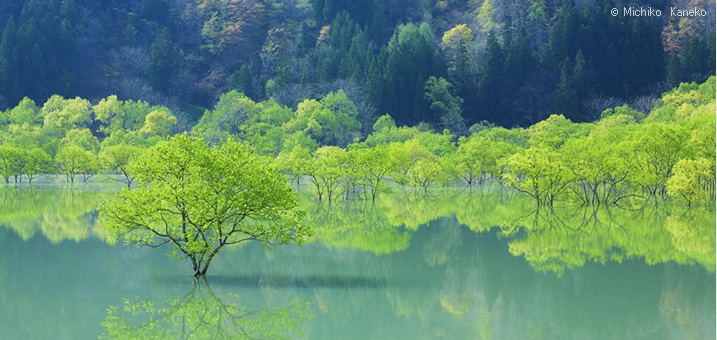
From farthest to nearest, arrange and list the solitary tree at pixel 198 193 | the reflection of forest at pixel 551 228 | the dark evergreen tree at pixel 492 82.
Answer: the dark evergreen tree at pixel 492 82
the reflection of forest at pixel 551 228
the solitary tree at pixel 198 193

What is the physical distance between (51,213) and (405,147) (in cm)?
2971

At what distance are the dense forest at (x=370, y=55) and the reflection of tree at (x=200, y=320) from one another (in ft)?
233

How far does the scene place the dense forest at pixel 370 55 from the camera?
89.1 metres

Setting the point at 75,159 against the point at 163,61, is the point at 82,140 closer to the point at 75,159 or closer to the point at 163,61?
the point at 75,159

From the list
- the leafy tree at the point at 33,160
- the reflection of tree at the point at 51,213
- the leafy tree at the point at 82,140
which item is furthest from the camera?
the leafy tree at the point at 82,140

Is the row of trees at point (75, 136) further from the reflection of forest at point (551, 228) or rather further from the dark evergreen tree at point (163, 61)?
the reflection of forest at point (551, 228)

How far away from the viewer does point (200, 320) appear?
50.8ft

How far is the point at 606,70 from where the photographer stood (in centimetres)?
8994

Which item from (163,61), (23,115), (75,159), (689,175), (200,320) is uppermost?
(163,61)

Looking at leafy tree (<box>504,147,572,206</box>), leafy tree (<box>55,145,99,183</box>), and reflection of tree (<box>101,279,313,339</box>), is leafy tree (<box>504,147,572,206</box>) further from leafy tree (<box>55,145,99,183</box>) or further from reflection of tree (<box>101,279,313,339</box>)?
leafy tree (<box>55,145,99,183</box>)

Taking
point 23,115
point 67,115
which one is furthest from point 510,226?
point 23,115

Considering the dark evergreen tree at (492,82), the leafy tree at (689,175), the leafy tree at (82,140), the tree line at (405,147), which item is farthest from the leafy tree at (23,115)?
the leafy tree at (689,175)

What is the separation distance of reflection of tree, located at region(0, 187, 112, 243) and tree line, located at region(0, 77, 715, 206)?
378 centimetres

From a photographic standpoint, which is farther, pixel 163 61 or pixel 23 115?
pixel 163 61
